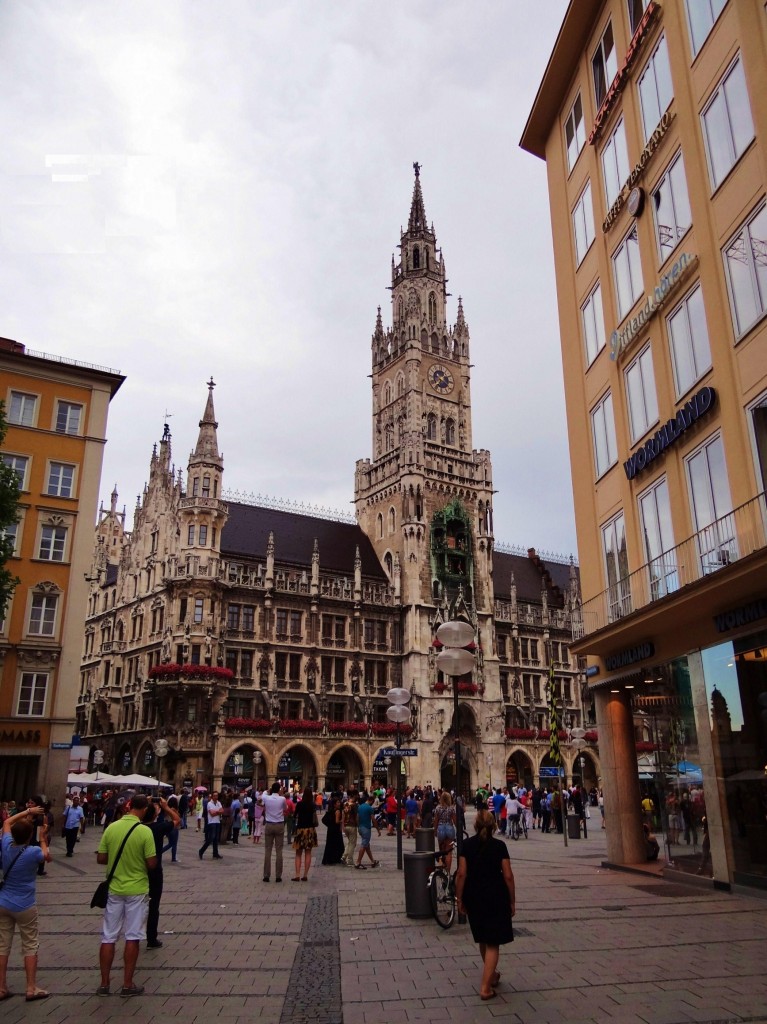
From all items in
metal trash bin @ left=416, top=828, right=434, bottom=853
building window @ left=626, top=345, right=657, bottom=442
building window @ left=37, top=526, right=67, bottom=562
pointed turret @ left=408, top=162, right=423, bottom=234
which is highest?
pointed turret @ left=408, top=162, right=423, bottom=234

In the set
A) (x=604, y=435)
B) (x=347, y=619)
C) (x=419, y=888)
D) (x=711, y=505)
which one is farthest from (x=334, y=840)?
(x=347, y=619)

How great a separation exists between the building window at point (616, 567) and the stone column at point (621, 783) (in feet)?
8.15

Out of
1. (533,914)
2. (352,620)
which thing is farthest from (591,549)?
(352,620)

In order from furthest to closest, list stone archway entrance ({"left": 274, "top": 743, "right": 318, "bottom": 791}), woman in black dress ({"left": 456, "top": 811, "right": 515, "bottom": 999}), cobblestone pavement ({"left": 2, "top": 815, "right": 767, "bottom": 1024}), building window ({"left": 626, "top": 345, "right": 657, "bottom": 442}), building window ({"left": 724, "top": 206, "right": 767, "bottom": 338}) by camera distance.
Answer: stone archway entrance ({"left": 274, "top": 743, "right": 318, "bottom": 791}) < building window ({"left": 626, "top": 345, "right": 657, "bottom": 442}) < building window ({"left": 724, "top": 206, "right": 767, "bottom": 338}) < woman in black dress ({"left": 456, "top": 811, "right": 515, "bottom": 999}) < cobblestone pavement ({"left": 2, "top": 815, "right": 767, "bottom": 1024})

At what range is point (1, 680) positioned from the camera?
3431 cm

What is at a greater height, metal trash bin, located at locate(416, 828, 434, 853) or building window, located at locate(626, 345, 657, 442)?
building window, located at locate(626, 345, 657, 442)

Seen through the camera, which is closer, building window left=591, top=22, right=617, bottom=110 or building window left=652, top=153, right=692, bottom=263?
building window left=652, top=153, right=692, bottom=263

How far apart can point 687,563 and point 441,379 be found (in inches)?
2307

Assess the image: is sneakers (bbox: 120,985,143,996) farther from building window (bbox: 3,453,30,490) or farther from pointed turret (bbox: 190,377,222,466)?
pointed turret (bbox: 190,377,222,466)

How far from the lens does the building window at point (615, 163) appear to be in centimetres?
2141

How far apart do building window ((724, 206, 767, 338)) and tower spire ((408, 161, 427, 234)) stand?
69.3 m

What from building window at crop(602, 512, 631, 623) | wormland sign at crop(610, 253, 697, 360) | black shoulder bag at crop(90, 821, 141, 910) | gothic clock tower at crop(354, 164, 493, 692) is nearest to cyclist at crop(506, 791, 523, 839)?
building window at crop(602, 512, 631, 623)

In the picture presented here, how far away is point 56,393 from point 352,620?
29403mm

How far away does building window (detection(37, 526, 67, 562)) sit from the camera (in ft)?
121
